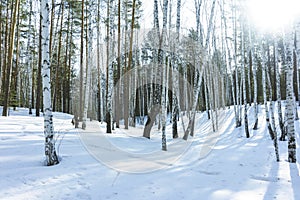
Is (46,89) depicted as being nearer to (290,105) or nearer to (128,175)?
(128,175)

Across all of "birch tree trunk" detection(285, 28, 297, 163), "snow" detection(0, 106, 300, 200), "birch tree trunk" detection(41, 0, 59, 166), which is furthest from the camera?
"birch tree trunk" detection(285, 28, 297, 163)

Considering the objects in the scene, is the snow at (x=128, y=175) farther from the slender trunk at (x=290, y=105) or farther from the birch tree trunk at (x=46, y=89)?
the birch tree trunk at (x=46, y=89)

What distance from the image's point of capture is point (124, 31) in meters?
17.3

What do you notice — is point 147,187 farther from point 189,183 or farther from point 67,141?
point 67,141

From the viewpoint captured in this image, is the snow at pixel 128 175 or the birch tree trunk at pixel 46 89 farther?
the birch tree trunk at pixel 46 89

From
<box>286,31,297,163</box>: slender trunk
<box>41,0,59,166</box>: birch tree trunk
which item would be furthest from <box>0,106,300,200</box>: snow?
<box>41,0,59,166</box>: birch tree trunk

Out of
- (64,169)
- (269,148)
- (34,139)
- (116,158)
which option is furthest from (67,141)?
(269,148)

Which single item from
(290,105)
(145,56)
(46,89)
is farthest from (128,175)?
(145,56)

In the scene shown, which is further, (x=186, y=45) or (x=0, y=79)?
(x=186, y=45)

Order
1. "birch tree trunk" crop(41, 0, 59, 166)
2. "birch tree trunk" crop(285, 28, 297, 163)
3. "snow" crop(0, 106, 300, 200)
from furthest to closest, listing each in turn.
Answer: "birch tree trunk" crop(285, 28, 297, 163), "birch tree trunk" crop(41, 0, 59, 166), "snow" crop(0, 106, 300, 200)

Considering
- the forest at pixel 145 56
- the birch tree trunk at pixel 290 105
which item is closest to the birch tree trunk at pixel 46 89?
the forest at pixel 145 56

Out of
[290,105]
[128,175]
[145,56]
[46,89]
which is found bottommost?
[128,175]

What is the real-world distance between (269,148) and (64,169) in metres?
8.04

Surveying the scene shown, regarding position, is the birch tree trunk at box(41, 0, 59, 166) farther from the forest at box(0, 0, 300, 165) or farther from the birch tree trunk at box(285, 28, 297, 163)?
the birch tree trunk at box(285, 28, 297, 163)
